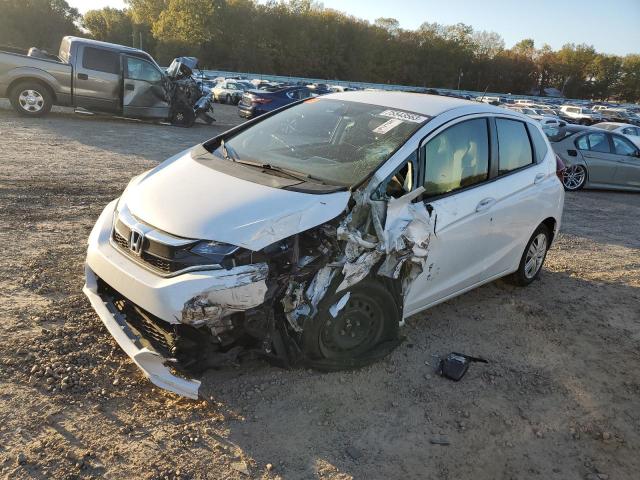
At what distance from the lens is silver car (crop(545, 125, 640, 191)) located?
40.0 feet

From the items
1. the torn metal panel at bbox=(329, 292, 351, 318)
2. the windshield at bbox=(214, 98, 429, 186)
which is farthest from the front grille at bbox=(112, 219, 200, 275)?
the windshield at bbox=(214, 98, 429, 186)

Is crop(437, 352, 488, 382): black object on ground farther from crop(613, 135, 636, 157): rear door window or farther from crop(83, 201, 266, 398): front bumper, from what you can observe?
crop(613, 135, 636, 157): rear door window

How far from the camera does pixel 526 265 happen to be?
5230 millimetres

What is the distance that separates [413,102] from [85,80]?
37.6 feet

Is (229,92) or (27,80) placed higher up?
(229,92)

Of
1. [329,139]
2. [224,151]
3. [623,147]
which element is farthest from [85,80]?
[623,147]

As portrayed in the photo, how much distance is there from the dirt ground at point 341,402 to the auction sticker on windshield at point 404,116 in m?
1.65

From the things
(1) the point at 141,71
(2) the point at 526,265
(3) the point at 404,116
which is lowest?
(2) the point at 526,265

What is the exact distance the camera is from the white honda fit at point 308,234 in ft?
9.60

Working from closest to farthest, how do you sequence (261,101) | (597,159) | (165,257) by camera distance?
(165,257)
(597,159)
(261,101)

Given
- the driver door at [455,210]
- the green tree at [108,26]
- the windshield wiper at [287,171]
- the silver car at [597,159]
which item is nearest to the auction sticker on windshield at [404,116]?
the driver door at [455,210]

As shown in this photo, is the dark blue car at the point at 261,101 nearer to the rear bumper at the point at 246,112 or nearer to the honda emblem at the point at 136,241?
the rear bumper at the point at 246,112

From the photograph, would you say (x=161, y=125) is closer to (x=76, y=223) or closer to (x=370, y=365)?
(x=76, y=223)

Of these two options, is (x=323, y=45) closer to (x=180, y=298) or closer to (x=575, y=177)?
(x=575, y=177)
